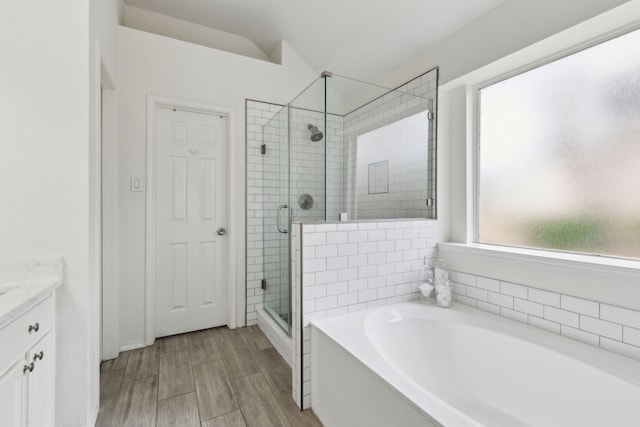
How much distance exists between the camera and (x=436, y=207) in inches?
85.9

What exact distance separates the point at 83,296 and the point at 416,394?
159 cm

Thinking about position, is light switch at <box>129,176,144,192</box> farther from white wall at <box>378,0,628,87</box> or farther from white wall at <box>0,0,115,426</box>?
white wall at <box>378,0,628,87</box>

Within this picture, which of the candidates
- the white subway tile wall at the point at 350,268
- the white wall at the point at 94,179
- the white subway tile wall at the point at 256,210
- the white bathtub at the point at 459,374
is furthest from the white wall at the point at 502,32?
the white wall at the point at 94,179

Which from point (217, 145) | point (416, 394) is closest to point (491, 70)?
point (416, 394)

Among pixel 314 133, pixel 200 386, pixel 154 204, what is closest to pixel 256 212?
pixel 154 204

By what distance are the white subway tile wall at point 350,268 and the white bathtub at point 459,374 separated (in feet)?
0.24

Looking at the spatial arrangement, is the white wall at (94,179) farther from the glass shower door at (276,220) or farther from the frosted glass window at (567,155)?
the frosted glass window at (567,155)

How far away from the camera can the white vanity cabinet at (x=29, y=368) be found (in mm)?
1007

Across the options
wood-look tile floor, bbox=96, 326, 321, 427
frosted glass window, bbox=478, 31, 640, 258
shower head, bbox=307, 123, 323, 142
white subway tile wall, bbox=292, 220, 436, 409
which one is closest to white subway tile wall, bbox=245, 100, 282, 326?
wood-look tile floor, bbox=96, 326, 321, 427

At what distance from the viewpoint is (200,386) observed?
1.86 meters

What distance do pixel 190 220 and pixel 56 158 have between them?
4.24 ft

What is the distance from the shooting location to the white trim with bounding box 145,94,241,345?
2.39 metres

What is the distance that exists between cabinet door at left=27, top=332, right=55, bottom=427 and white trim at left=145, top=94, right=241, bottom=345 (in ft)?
3.51

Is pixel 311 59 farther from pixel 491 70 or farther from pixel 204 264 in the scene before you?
pixel 204 264
